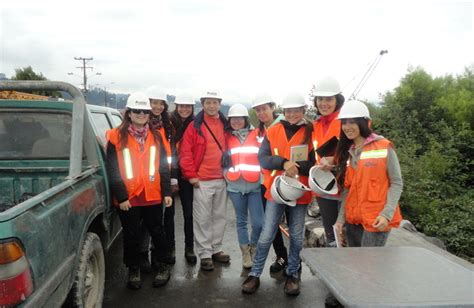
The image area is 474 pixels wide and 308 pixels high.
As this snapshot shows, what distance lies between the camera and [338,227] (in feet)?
10.1

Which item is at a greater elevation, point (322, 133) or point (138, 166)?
→ point (322, 133)

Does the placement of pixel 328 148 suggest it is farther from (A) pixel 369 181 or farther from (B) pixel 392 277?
(B) pixel 392 277

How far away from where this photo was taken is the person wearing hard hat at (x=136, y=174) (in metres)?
3.28

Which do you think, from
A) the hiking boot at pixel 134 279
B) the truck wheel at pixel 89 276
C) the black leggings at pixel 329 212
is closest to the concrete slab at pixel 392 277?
the black leggings at pixel 329 212

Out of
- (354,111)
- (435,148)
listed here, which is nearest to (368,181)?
(354,111)

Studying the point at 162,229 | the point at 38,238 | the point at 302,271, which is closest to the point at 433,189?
the point at 302,271

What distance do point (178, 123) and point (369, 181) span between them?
2.34 meters

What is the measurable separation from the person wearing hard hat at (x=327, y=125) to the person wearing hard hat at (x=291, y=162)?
12 cm

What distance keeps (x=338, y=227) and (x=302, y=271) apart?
3.74ft

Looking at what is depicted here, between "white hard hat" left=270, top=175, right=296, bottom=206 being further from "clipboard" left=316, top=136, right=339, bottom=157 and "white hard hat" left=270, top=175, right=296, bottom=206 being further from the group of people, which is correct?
"clipboard" left=316, top=136, right=339, bottom=157

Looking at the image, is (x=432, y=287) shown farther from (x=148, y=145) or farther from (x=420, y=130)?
(x=420, y=130)

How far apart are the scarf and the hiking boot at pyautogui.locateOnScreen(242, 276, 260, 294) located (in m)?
1.66

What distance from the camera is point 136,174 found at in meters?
3.33

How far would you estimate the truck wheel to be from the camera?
8.00 ft
